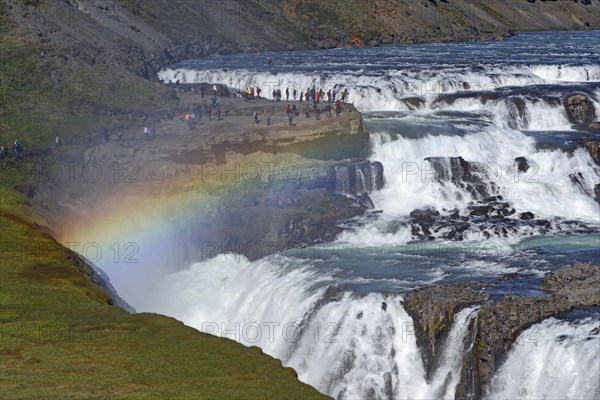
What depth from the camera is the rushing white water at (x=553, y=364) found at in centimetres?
3375

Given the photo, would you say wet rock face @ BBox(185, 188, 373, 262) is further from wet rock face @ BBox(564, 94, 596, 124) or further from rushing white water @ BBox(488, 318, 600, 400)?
wet rock face @ BBox(564, 94, 596, 124)

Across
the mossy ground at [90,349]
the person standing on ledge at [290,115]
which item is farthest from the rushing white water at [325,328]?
the person standing on ledge at [290,115]

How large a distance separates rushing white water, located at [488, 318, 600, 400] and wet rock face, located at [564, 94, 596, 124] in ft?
139

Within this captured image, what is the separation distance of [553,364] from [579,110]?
4618cm

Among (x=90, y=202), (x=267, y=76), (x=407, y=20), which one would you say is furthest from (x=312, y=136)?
(x=407, y=20)

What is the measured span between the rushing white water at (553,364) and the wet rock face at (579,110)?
42226mm

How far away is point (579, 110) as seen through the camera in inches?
3017

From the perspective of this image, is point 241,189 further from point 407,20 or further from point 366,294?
point 407,20

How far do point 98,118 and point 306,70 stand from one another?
3667 cm

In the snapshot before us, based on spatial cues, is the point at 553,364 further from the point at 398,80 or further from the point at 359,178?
the point at 398,80

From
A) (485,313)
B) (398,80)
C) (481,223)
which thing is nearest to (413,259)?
(481,223)

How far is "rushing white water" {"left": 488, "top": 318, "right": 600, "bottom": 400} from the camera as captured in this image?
111 feet

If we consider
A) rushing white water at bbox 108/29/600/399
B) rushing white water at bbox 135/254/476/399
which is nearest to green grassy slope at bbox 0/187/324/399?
rushing white water at bbox 135/254/476/399

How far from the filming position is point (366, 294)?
143ft
